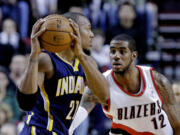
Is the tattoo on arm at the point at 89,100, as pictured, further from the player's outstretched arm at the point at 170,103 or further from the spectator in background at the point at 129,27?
the spectator in background at the point at 129,27


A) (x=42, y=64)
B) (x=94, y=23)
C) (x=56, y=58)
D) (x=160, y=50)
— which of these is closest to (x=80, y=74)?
(x=56, y=58)

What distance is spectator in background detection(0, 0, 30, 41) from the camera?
8.38m

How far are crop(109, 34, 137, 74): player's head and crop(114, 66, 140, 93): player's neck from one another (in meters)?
0.07

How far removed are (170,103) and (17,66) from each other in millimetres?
3630

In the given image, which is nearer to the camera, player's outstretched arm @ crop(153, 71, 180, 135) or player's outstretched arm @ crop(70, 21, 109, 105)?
player's outstretched arm @ crop(70, 21, 109, 105)

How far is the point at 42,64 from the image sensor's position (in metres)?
3.58

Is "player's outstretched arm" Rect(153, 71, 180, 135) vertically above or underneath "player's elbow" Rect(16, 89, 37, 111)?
underneath

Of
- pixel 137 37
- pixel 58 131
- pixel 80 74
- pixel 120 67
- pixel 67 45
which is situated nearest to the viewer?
pixel 67 45

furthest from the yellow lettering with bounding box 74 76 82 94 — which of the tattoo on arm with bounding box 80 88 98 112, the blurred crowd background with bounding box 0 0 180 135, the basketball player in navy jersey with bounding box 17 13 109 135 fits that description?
the blurred crowd background with bounding box 0 0 180 135

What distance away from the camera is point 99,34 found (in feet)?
24.7

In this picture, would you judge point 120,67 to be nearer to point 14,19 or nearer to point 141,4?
point 14,19

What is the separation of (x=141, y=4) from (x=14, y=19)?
315 cm

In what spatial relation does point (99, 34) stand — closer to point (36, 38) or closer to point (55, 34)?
point (55, 34)

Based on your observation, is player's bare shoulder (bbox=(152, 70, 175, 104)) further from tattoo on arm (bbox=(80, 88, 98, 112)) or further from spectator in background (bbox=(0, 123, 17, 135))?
spectator in background (bbox=(0, 123, 17, 135))
